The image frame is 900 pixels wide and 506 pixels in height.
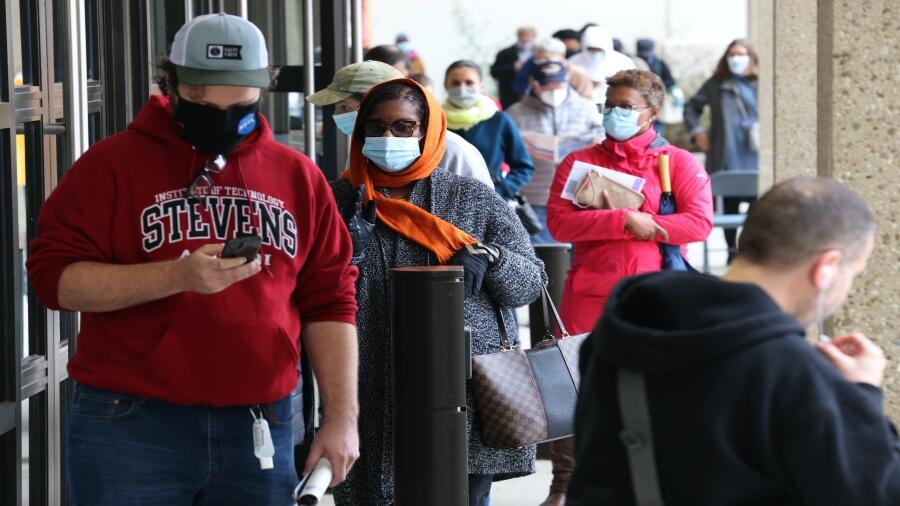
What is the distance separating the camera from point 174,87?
3102 mm

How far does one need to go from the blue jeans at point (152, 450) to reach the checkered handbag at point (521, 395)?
1409mm

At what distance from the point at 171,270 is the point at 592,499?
0.96m

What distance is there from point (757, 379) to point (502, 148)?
6845 mm

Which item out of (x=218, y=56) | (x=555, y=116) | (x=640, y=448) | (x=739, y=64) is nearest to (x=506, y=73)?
(x=739, y=64)

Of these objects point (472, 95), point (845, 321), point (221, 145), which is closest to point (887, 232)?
point (845, 321)

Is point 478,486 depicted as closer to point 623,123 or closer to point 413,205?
point 413,205

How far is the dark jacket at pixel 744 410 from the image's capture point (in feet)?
7.11

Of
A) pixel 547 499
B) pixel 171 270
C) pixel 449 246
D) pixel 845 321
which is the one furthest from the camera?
pixel 547 499

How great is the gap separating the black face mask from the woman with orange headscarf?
1.27 m

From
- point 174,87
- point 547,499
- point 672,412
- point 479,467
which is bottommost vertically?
point 547,499

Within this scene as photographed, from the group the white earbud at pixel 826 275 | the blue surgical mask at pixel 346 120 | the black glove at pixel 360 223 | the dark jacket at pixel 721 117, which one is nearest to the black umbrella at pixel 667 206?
the blue surgical mask at pixel 346 120

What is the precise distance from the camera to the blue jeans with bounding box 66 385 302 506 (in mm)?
2963

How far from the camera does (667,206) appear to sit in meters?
5.74

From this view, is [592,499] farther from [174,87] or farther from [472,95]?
[472,95]
